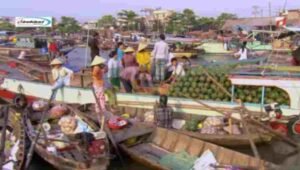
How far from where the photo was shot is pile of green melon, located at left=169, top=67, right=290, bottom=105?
1146 centimetres

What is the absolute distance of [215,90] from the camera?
11.6 metres

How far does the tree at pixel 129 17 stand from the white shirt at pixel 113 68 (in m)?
47.5

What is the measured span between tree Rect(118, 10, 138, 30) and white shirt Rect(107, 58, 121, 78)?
156 feet

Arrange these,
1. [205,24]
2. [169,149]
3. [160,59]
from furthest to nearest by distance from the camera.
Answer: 1. [205,24]
2. [160,59]
3. [169,149]

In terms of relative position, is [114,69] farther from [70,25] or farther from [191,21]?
[70,25]

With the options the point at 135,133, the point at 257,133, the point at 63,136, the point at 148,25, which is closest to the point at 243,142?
the point at 257,133

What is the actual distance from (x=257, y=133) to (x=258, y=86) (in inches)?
91.9

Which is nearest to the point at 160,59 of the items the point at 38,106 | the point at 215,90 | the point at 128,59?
the point at 128,59

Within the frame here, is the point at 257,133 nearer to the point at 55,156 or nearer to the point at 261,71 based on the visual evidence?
the point at 261,71

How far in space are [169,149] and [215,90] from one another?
269 centimetres

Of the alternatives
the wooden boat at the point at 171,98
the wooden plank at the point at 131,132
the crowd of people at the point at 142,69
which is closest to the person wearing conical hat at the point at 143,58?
the crowd of people at the point at 142,69

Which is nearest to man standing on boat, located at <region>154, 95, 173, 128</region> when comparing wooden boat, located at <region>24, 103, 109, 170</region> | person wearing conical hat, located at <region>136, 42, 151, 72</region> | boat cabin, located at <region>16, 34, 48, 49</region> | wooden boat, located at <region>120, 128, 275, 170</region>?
wooden boat, located at <region>120, 128, 275, 170</region>

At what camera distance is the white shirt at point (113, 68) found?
12.2m

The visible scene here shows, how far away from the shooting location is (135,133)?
32.0 ft
